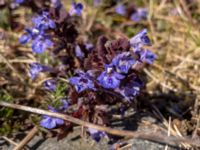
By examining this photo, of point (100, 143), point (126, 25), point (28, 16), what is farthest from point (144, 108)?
point (28, 16)

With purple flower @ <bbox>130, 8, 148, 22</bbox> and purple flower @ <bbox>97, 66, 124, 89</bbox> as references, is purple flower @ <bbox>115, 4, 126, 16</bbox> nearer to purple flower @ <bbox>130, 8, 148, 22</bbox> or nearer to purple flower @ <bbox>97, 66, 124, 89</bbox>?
purple flower @ <bbox>130, 8, 148, 22</bbox>

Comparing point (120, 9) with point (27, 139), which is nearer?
point (27, 139)

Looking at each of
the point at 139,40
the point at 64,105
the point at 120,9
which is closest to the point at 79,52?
the point at 64,105

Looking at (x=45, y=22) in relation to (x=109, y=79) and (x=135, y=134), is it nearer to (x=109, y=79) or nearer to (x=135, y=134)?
(x=109, y=79)

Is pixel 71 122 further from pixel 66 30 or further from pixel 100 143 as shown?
pixel 66 30

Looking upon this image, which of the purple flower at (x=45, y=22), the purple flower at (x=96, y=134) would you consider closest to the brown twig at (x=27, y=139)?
the purple flower at (x=96, y=134)

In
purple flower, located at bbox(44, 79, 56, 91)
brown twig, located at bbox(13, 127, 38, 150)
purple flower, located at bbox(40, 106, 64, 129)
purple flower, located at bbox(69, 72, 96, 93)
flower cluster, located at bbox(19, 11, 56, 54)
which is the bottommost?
brown twig, located at bbox(13, 127, 38, 150)

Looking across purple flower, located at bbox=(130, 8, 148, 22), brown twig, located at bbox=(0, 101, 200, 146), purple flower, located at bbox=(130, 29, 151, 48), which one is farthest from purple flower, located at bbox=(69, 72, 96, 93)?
purple flower, located at bbox=(130, 8, 148, 22)
